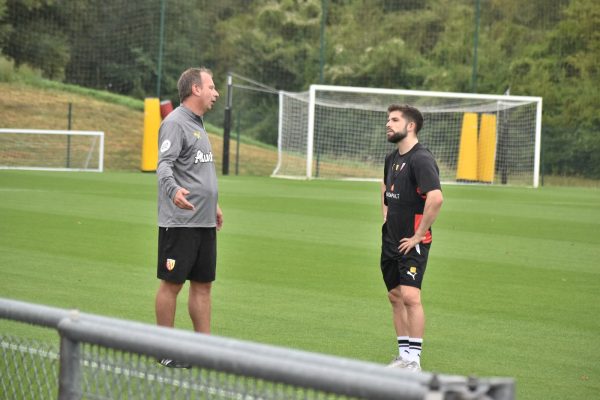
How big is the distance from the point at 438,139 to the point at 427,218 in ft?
100

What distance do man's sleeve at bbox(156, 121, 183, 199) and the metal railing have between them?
3707mm

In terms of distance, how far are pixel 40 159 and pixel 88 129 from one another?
376cm

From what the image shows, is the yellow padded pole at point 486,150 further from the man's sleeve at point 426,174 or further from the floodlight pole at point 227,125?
the man's sleeve at point 426,174

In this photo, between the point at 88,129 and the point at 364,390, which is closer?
the point at 364,390

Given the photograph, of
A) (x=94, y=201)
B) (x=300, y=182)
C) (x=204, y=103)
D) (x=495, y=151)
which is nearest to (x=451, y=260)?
(x=204, y=103)

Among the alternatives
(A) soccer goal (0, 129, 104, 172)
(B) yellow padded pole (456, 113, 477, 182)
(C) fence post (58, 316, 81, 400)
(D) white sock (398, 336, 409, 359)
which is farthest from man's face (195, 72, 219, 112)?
(A) soccer goal (0, 129, 104, 172)

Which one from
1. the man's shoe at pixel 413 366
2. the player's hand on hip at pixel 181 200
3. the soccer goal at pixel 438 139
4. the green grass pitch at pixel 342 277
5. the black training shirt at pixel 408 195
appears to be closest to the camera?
the player's hand on hip at pixel 181 200

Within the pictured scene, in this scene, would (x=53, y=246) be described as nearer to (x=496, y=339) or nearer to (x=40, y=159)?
(x=496, y=339)

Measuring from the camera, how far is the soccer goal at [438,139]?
114 feet

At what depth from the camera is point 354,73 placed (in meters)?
48.6

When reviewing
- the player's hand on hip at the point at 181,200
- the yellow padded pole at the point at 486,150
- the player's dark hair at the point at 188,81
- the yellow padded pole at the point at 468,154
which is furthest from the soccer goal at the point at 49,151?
the player's hand on hip at the point at 181,200

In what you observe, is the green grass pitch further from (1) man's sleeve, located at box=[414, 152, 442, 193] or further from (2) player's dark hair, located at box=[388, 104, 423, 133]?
(2) player's dark hair, located at box=[388, 104, 423, 133]

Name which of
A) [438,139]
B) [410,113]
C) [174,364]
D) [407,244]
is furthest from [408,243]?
[438,139]

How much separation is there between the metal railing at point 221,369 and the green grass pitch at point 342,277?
4.05m
